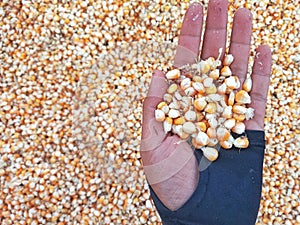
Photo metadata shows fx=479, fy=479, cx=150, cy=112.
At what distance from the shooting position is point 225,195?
1391mm

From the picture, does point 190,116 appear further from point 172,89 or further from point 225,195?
point 225,195

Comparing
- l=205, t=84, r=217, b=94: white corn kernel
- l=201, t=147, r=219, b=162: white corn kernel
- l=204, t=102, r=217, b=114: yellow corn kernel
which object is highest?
l=205, t=84, r=217, b=94: white corn kernel

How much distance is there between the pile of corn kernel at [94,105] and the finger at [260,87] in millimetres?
331

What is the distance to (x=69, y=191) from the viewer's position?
172 centimetres

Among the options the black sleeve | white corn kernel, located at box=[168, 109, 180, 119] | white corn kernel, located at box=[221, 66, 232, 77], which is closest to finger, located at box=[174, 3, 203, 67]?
white corn kernel, located at box=[221, 66, 232, 77]

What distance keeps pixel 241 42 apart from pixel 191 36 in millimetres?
165

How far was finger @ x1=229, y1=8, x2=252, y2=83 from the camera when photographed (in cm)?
154

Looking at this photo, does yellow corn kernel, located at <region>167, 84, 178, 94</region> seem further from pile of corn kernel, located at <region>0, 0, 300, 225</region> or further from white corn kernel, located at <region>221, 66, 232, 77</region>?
pile of corn kernel, located at <region>0, 0, 300, 225</region>

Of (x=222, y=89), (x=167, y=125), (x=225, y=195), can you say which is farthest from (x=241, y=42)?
(x=225, y=195)

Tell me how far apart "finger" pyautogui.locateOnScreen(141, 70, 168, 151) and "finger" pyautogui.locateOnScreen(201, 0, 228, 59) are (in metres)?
0.22

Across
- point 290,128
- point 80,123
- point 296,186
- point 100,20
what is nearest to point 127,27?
point 100,20

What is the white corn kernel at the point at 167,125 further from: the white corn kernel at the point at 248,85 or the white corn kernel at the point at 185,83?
the white corn kernel at the point at 248,85

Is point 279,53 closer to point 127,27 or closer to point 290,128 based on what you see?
point 290,128

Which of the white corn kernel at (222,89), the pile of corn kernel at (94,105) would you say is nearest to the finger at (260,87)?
the white corn kernel at (222,89)
